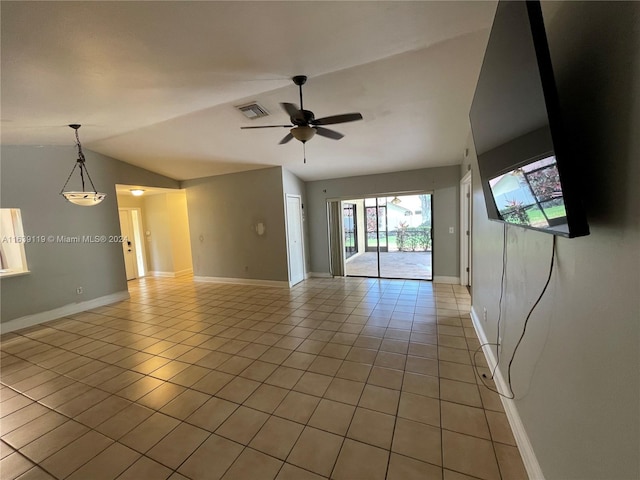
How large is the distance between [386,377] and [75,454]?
2.39 m

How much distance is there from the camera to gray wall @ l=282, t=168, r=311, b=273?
5781mm

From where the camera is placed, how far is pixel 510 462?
1621mm

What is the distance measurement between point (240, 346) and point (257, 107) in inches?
112

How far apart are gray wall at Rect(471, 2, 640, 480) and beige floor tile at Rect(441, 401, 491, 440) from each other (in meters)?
0.40

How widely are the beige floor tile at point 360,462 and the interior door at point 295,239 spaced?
4245 mm

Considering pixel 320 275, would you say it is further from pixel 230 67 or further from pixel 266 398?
pixel 230 67

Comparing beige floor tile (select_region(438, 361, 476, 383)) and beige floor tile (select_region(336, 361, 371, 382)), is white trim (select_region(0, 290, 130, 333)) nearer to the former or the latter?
beige floor tile (select_region(336, 361, 371, 382))

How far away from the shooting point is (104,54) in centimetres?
196

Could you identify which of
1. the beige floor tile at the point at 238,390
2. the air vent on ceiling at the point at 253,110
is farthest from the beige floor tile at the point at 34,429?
the air vent on ceiling at the point at 253,110

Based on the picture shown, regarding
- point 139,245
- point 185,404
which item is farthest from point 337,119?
point 139,245

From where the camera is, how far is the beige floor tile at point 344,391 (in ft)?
7.29

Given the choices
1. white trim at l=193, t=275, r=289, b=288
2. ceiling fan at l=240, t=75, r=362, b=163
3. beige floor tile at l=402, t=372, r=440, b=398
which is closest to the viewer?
beige floor tile at l=402, t=372, r=440, b=398

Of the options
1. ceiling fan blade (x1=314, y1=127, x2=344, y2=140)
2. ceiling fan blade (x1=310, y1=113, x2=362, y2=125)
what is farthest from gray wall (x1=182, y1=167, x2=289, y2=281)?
ceiling fan blade (x1=310, y1=113, x2=362, y2=125)

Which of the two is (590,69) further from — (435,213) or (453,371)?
(435,213)
